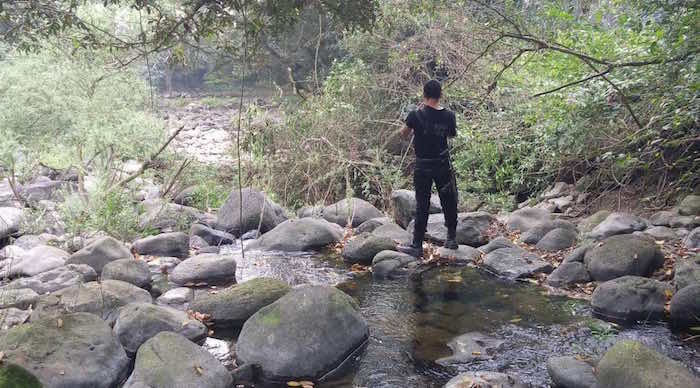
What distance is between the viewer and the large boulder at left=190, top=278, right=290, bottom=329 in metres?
5.18

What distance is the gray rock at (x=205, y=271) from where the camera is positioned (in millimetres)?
6520

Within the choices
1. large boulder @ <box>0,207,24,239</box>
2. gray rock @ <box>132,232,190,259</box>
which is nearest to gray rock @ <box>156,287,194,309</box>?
gray rock @ <box>132,232,190,259</box>

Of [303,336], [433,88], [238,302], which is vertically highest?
[433,88]

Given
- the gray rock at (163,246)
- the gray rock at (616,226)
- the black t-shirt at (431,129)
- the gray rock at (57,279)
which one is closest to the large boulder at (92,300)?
the gray rock at (57,279)

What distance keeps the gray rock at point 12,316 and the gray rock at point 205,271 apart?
1731 mm

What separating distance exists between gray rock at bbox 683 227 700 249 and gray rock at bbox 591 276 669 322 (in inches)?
47.2

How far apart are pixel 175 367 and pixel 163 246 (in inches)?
160

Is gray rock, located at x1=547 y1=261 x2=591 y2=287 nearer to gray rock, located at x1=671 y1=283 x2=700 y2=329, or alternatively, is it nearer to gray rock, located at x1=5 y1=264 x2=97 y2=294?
gray rock, located at x1=671 y1=283 x2=700 y2=329

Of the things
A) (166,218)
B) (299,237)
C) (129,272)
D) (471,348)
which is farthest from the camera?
(166,218)

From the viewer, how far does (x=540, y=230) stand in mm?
7695

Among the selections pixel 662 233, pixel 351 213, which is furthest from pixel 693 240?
pixel 351 213

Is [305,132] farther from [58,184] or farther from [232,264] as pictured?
[232,264]

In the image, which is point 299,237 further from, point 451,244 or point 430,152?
point 430,152

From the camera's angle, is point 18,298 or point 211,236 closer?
point 18,298
